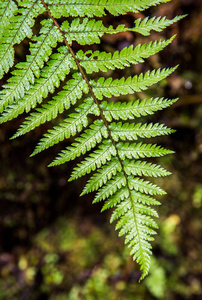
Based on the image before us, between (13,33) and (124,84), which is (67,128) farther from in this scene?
(13,33)

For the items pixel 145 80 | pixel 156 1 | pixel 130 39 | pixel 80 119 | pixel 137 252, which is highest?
pixel 130 39

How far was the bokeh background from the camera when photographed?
3.22m

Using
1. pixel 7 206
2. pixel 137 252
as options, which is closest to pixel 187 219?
pixel 137 252

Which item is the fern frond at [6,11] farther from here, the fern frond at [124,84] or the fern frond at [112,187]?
the fern frond at [112,187]

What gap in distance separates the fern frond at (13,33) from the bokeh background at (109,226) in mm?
1566

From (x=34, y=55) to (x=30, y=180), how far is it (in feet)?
6.18

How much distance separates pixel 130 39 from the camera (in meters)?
2.80

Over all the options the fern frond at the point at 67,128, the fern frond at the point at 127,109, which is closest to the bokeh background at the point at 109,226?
the fern frond at the point at 67,128

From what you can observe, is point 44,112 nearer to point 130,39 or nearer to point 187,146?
point 130,39

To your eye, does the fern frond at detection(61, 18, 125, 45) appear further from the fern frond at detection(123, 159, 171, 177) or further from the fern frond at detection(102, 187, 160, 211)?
the fern frond at detection(102, 187, 160, 211)

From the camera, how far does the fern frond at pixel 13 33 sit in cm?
165

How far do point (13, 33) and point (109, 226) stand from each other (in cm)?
311

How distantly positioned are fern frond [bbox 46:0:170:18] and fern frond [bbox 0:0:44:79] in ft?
0.45

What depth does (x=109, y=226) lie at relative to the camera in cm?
384
